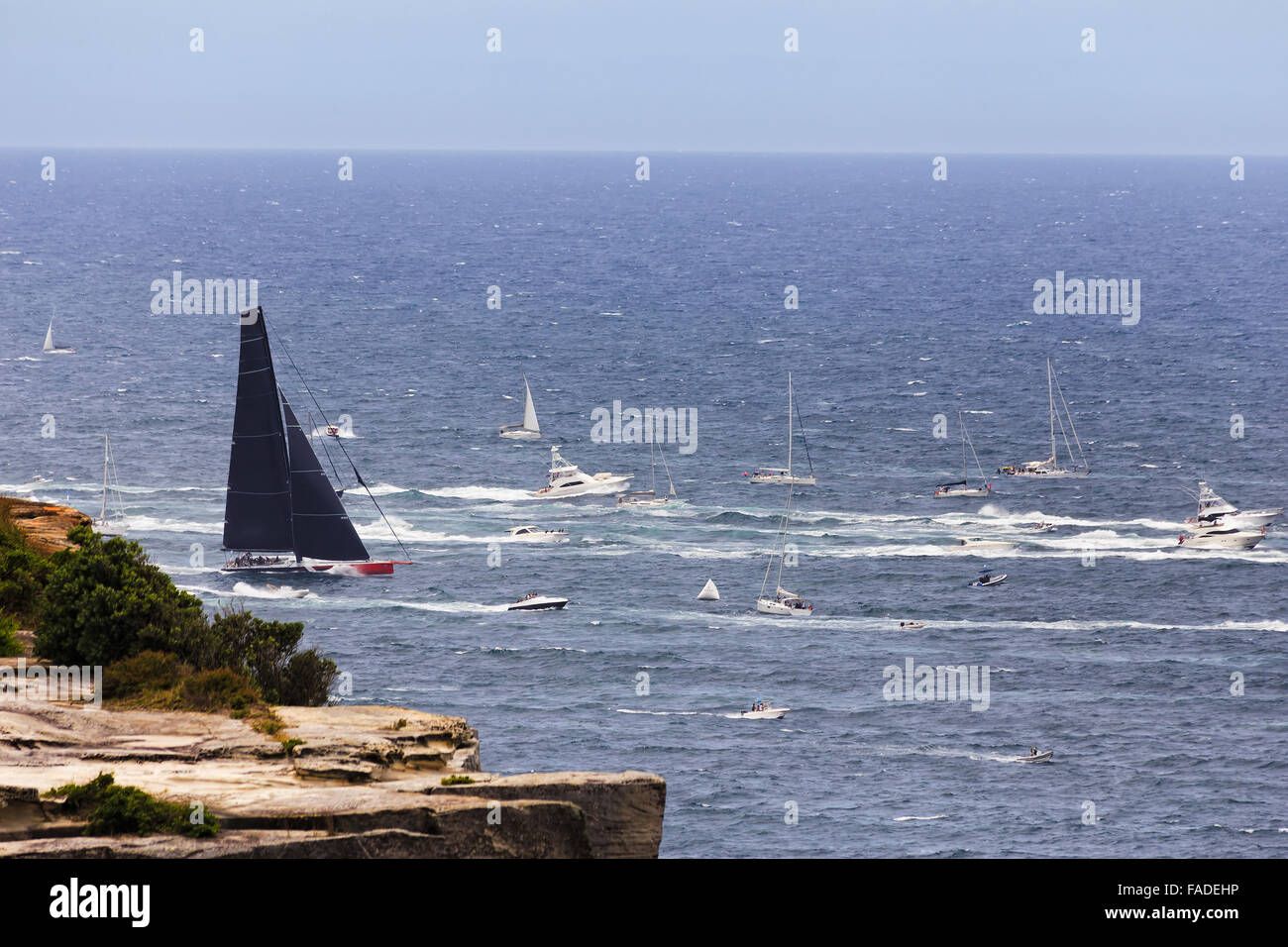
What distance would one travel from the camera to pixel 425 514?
427 ft

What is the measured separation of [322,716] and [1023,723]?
59.8 meters

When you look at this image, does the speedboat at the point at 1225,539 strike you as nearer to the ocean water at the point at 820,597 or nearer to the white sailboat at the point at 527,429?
the ocean water at the point at 820,597

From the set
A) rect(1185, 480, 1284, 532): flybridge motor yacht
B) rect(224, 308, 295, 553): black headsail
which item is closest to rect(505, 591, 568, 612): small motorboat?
rect(224, 308, 295, 553): black headsail

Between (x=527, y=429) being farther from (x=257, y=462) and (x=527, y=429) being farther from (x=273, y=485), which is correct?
(x=257, y=462)

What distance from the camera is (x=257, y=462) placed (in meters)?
102

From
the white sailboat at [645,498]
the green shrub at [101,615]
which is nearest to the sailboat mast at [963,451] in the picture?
the white sailboat at [645,498]

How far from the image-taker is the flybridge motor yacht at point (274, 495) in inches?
3836

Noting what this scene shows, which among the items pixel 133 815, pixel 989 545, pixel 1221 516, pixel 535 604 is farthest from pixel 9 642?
pixel 1221 516

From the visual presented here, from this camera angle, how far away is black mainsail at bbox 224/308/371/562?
97500 mm

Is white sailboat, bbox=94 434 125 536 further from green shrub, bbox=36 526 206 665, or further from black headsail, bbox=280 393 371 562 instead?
green shrub, bbox=36 526 206 665

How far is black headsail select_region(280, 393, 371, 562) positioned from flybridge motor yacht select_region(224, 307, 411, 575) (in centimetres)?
7

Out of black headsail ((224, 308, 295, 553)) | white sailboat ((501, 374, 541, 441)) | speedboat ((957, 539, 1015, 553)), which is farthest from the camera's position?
white sailboat ((501, 374, 541, 441))

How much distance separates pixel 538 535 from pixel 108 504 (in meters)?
36.3
